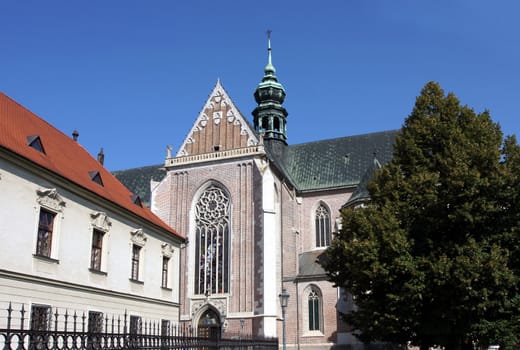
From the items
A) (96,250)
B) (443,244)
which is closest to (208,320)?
(96,250)

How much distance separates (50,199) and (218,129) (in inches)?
726

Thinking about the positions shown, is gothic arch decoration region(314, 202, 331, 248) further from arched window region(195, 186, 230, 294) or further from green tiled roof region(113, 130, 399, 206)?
arched window region(195, 186, 230, 294)

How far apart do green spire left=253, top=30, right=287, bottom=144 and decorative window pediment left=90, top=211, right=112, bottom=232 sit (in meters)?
21.9

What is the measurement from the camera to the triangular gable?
3588 centimetres

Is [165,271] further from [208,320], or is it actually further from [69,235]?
[69,235]

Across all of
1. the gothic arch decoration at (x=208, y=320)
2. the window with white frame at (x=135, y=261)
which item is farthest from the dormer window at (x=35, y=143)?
the gothic arch decoration at (x=208, y=320)

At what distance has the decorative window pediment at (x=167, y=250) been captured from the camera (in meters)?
27.9

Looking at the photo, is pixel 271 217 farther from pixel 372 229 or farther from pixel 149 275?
pixel 372 229

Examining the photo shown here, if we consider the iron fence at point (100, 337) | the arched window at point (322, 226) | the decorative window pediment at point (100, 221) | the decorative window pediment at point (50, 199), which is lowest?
the iron fence at point (100, 337)

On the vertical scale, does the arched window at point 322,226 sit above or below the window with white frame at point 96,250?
above

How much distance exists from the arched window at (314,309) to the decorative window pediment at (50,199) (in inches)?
746

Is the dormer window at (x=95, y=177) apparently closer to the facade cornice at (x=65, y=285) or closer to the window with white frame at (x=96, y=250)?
the window with white frame at (x=96, y=250)

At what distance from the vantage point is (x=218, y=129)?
120 feet

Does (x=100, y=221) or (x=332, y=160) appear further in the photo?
(x=332, y=160)
